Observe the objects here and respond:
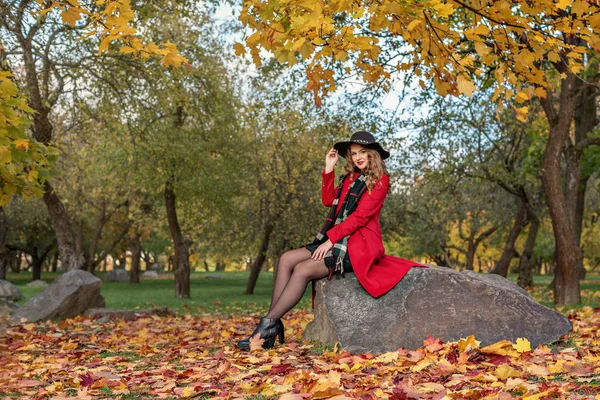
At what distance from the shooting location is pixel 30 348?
8516mm

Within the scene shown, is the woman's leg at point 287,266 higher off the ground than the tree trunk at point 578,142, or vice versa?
the tree trunk at point 578,142

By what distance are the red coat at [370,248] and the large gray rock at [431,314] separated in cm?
14

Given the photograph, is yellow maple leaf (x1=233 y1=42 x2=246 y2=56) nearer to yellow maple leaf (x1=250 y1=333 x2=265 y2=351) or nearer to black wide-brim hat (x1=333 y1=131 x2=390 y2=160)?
black wide-brim hat (x1=333 y1=131 x2=390 y2=160)

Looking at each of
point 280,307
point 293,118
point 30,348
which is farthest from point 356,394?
point 293,118

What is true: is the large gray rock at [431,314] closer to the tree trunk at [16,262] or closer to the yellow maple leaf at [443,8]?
the yellow maple leaf at [443,8]

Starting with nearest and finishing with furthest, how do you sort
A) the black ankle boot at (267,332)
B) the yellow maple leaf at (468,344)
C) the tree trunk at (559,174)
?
1. the yellow maple leaf at (468,344)
2. the black ankle boot at (267,332)
3. the tree trunk at (559,174)

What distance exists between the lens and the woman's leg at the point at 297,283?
6.99 m

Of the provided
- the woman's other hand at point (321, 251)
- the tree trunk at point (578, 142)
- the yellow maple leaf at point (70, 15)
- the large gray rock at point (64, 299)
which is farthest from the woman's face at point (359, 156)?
the large gray rock at point (64, 299)

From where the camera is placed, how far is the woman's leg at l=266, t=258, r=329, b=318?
22.9ft

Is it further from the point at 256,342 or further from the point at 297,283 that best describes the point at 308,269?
the point at 256,342

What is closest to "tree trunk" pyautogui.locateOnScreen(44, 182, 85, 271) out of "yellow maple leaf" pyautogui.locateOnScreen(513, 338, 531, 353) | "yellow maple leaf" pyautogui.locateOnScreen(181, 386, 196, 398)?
"yellow maple leaf" pyautogui.locateOnScreen(181, 386, 196, 398)

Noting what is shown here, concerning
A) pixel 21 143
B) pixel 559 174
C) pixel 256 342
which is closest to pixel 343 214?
pixel 256 342

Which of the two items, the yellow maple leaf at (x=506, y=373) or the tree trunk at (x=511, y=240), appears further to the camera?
the tree trunk at (x=511, y=240)

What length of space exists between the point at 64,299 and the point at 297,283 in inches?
293
